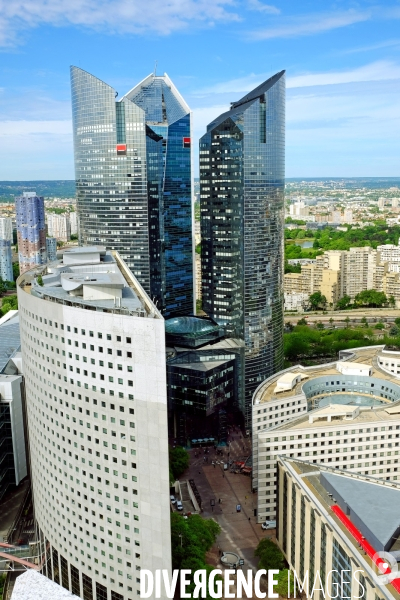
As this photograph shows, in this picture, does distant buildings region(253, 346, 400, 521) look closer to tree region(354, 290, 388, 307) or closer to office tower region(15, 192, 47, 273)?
Answer: tree region(354, 290, 388, 307)

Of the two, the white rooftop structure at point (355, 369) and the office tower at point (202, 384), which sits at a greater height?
the white rooftop structure at point (355, 369)

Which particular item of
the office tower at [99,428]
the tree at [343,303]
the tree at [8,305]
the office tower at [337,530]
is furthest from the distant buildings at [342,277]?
the office tower at [99,428]

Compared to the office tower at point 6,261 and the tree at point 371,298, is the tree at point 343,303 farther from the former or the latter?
the office tower at point 6,261

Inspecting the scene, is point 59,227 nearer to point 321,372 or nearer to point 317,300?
point 317,300

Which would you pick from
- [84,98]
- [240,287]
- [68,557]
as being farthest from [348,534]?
[84,98]

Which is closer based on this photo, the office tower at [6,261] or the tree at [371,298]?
the tree at [371,298]

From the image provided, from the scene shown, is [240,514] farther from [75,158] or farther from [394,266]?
[394,266]

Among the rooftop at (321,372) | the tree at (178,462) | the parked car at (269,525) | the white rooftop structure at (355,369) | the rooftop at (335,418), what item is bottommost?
the parked car at (269,525)

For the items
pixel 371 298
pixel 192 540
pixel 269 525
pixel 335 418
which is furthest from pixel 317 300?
pixel 192 540
